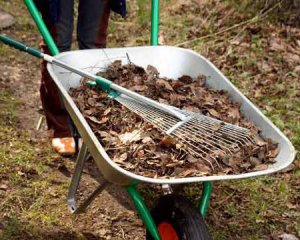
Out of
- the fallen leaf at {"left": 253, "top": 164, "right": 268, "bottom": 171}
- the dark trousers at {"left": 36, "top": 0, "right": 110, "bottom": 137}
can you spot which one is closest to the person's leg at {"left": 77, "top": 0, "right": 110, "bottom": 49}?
the dark trousers at {"left": 36, "top": 0, "right": 110, "bottom": 137}

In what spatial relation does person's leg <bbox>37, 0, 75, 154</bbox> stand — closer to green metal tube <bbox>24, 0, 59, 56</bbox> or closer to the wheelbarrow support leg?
green metal tube <bbox>24, 0, 59, 56</bbox>

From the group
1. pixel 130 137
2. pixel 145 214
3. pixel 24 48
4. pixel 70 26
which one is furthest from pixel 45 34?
pixel 145 214

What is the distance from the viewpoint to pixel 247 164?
2.00m

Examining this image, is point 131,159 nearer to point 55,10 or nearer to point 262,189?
point 55,10

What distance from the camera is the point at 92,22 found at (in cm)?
292

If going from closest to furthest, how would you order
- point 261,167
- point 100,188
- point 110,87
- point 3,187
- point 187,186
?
point 261,167 → point 110,87 → point 100,188 → point 3,187 → point 187,186

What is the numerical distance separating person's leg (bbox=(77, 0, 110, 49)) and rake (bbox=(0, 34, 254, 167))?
0.68m

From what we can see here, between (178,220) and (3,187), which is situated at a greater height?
(178,220)

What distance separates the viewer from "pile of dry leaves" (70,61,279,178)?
6.48ft

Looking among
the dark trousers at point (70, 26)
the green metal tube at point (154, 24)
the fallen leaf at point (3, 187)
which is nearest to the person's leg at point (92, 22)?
the dark trousers at point (70, 26)

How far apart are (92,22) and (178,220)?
1.26 m

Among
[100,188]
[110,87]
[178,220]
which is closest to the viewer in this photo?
[178,220]

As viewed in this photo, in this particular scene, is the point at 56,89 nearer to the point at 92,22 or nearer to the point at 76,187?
the point at 92,22

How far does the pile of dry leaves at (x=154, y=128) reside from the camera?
6.48 ft
